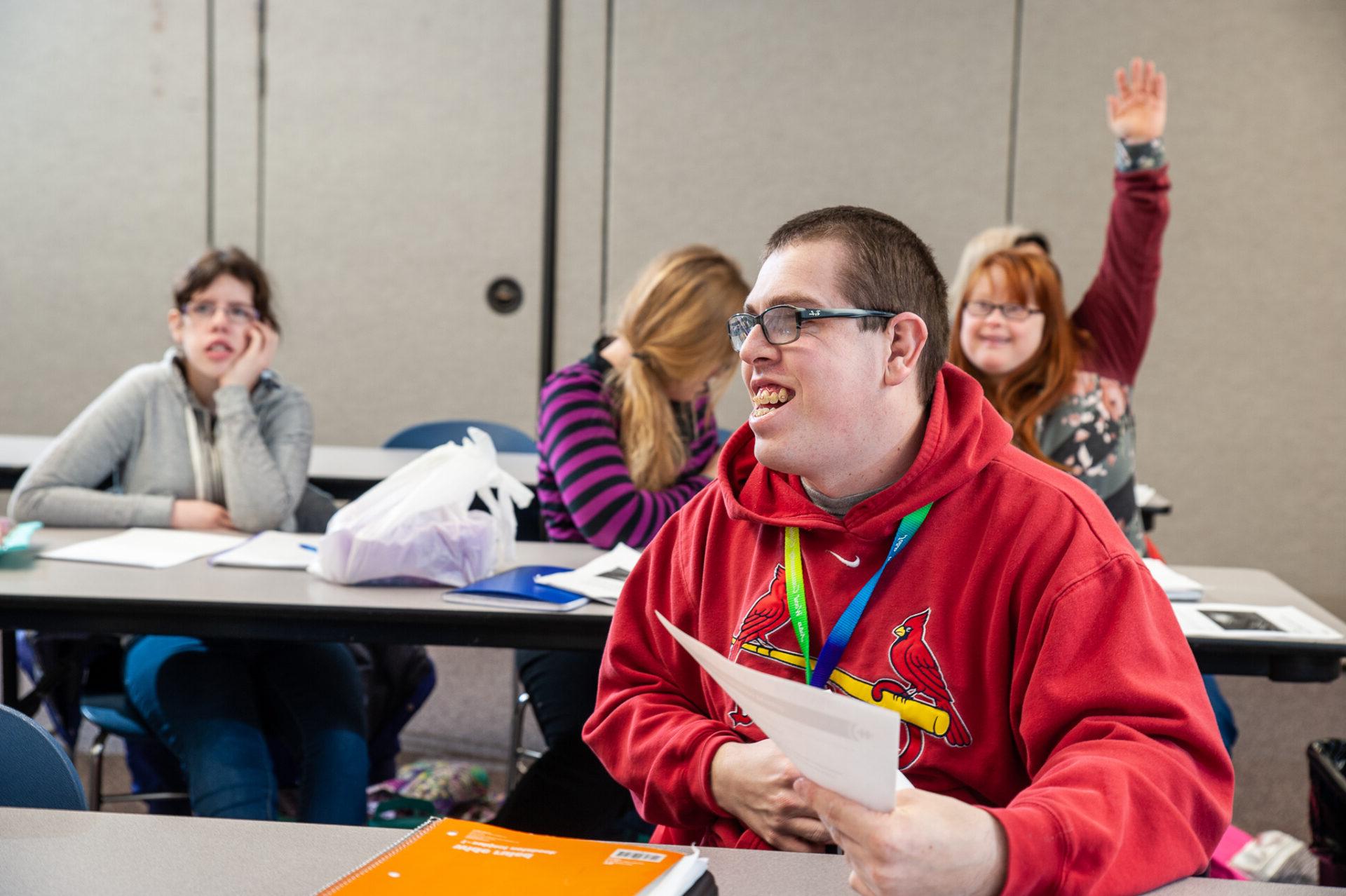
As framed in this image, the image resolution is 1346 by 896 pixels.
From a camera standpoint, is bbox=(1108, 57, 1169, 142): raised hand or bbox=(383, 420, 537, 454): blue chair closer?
bbox=(1108, 57, 1169, 142): raised hand

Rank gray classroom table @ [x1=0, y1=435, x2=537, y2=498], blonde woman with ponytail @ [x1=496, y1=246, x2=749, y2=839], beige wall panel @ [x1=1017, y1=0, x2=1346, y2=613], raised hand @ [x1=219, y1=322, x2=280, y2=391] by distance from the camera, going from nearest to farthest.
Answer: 1. blonde woman with ponytail @ [x1=496, y1=246, x2=749, y2=839]
2. raised hand @ [x1=219, y1=322, x2=280, y2=391]
3. gray classroom table @ [x1=0, y1=435, x2=537, y2=498]
4. beige wall panel @ [x1=1017, y1=0, x2=1346, y2=613]

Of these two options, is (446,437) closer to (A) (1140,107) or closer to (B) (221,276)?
(B) (221,276)

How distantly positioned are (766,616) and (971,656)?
219 millimetres

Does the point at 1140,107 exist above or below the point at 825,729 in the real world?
above

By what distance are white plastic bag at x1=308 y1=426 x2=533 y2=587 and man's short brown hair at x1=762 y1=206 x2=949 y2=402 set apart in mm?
961

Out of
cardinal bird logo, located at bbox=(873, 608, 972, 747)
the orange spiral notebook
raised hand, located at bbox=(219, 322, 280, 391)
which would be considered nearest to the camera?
the orange spiral notebook

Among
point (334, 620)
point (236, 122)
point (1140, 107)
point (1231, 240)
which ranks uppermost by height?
point (236, 122)

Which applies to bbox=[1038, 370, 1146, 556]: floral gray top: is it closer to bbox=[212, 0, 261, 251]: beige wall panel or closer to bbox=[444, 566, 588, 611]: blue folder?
bbox=[444, 566, 588, 611]: blue folder

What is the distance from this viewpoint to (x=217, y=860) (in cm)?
96

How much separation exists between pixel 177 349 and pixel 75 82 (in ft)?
8.98

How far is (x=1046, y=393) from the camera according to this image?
239cm

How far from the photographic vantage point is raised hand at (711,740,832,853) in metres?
1.07

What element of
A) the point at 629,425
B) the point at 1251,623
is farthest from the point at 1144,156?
the point at 629,425

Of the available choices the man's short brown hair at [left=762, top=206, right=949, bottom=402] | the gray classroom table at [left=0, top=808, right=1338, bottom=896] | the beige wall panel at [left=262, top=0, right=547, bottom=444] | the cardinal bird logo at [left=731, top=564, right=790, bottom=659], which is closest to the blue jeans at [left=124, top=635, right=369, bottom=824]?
the gray classroom table at [left=0, top=808, right=1338, bottom=896]
